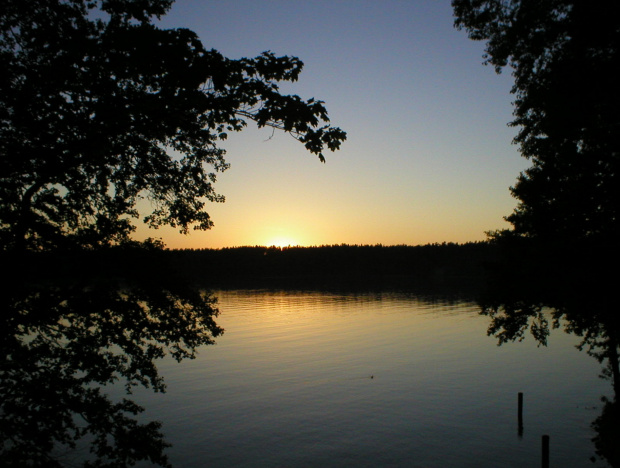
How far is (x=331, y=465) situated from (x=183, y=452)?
328 inches

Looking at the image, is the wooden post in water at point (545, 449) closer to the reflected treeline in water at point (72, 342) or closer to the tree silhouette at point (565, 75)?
the tree silhouette at point (565, 75)

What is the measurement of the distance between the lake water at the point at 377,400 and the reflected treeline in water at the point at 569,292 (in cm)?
396

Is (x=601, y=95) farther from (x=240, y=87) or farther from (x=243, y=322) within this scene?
(x=243, y=322)

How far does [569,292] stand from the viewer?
2047 centimetres

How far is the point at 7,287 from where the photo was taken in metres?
8.97

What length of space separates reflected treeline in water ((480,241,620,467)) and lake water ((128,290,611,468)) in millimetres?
3958

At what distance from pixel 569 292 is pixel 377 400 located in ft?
72.0

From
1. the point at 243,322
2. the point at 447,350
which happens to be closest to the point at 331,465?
the point at 447,350

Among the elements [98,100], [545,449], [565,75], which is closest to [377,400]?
[545,449]

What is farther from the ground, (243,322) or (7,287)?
(7,287)

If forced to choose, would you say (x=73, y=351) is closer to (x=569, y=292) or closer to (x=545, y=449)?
(x=569, y=292)

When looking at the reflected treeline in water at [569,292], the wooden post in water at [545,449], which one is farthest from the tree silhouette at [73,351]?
the wooden post in water at [545,449]

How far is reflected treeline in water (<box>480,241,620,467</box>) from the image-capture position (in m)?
19.8

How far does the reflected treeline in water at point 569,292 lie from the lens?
19.8 metres
